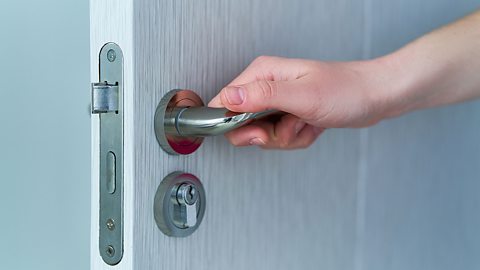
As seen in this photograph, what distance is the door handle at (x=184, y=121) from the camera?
34 cm

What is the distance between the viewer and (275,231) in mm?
464

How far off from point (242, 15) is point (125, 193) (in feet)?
0.53

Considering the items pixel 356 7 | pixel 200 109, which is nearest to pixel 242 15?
pixel 200 109

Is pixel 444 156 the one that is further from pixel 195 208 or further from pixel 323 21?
pixel 195 208

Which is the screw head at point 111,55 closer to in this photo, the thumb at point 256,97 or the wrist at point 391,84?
the thumb at point 256,97
